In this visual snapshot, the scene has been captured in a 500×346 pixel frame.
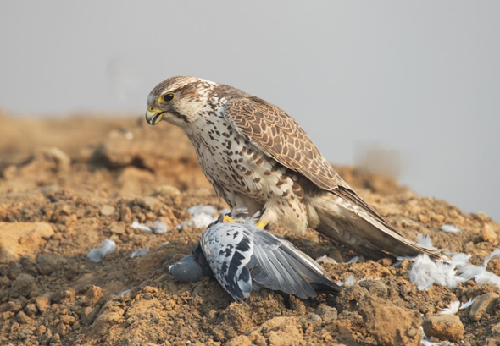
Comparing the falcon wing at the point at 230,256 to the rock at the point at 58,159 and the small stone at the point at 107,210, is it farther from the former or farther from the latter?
the rock at the point at 58,159

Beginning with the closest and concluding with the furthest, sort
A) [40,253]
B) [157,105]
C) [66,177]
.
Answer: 1. [157,105]
2. [40,253]
3. [66,177]

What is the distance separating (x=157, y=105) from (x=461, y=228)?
3498 mm

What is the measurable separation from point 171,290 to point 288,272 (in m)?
0.98

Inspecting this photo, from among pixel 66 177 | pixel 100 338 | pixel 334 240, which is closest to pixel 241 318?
pixel 100 338

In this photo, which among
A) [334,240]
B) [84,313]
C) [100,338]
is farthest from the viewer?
[334,240]

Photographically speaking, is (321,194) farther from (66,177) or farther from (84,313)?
(66,177)

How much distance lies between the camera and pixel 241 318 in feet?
13.7

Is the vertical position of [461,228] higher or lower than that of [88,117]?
higher

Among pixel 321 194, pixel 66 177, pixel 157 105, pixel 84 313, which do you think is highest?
pixel 157 105

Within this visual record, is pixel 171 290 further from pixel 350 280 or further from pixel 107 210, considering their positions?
pixel 107 210

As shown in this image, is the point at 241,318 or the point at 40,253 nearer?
the point at 241,318

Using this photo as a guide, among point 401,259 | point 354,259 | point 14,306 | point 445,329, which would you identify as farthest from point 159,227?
point 445,329

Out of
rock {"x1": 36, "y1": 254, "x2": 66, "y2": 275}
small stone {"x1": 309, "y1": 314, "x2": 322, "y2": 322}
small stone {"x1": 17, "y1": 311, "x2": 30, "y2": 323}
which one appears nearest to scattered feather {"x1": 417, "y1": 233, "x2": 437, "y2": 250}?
small stone {"x1": 309, "y1": 314, "x2": 322, "y2": 322}

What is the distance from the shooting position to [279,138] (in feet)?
17.2
